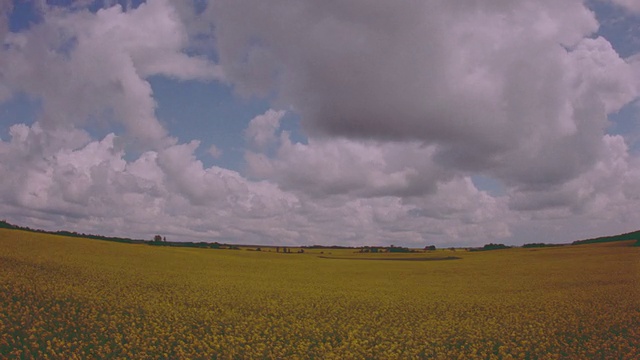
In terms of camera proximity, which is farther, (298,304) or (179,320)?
(298,304)

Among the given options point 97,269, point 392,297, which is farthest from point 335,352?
point 97,269

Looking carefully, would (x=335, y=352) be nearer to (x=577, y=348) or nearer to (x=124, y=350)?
(x=124, y=350)

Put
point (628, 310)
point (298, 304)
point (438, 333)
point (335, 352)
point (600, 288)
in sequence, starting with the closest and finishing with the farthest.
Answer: point (335, 352), point (438, 333), point (628, 310), point (298, 304), point (600, 288)

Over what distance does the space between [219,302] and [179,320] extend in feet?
21.0

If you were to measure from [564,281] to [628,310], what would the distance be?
804 inches

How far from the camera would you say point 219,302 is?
90.6ft

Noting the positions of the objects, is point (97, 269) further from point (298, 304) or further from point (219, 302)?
point (298, 304)

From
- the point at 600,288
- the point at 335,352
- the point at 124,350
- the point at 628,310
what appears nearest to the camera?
the point at 124,350

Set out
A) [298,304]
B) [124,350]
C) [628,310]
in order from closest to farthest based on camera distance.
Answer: [124,350]
[628,310]
[298,304]

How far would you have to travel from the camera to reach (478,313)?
88.6 ft

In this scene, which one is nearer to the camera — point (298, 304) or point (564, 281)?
point (298, 304)

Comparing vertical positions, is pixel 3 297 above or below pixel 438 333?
above

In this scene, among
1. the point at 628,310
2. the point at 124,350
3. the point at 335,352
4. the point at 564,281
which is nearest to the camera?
the point at 124,350

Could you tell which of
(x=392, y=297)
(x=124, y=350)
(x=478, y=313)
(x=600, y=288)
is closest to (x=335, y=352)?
(x=124, y=350)
